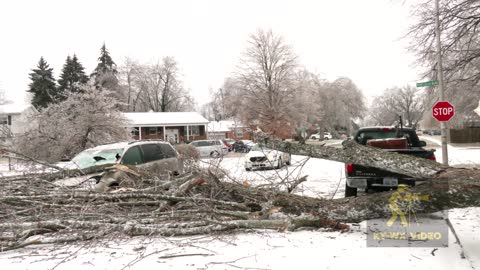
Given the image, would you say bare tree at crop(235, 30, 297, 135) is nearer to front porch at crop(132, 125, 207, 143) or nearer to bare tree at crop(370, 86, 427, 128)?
front porch at crop(132, 125, 207, 143)

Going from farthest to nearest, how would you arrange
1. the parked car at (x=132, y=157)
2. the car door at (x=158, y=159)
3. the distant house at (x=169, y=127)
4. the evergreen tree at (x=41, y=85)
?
the distant house at (x=169, y=127) < the evergreen tree at (x=41, y=85) < the car door at (x=158, y=159) < the parked car at (x=132, y=157)

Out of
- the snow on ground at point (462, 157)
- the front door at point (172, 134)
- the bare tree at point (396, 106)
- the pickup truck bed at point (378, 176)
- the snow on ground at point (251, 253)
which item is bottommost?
the snow on ground at point (462, 157)

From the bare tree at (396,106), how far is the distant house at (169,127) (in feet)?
160

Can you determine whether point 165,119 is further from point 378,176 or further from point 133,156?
point 378,176

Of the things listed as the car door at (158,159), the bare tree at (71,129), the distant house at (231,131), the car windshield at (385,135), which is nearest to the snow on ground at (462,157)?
the car windshield at (385,135)

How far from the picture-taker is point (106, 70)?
190ft

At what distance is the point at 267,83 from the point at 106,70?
2818 cm

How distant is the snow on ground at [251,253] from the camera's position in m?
3.96

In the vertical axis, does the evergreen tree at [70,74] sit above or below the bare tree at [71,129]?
above

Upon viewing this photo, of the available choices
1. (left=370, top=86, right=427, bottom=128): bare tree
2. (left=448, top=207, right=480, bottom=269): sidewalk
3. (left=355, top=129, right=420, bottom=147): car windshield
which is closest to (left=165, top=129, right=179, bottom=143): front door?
(left=355, top=129, right=420, bottom=147): car windshield

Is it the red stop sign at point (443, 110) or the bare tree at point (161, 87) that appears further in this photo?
the bare tree at point (161, 87)

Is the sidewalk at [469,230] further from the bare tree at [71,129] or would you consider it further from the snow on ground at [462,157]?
the bare tree at [71,129]

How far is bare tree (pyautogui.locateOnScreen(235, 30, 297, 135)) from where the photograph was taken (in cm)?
4406

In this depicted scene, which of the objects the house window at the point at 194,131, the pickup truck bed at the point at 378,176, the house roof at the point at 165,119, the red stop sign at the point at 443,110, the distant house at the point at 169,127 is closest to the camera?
the pickup truck bed at the point at 378,176
